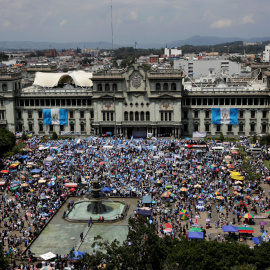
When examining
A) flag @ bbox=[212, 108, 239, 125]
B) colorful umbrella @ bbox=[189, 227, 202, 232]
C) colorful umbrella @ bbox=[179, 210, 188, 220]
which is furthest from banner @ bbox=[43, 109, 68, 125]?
colorful umbrella @ bbox=[189, 227, 202, 232]

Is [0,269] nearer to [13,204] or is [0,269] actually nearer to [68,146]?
[13,204]

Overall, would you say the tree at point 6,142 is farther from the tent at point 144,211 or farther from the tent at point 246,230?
the tent at point 246,230

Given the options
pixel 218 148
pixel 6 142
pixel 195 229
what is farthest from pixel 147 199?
pixel 6 142

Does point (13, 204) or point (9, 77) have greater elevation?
point (9, 77)

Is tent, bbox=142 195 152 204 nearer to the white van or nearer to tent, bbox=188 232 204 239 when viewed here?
tent, bbox=188 232 204 239

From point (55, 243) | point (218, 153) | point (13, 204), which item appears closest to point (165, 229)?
point (55, 243)
